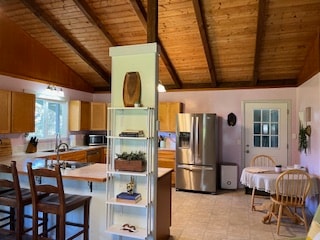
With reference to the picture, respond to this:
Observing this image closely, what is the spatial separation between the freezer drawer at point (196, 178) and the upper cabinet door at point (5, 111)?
336 centimetres

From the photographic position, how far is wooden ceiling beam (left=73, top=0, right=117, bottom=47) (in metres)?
3.97

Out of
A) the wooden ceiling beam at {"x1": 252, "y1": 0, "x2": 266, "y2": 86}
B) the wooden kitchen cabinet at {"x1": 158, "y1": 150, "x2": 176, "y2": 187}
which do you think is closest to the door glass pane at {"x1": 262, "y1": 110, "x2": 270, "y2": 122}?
the wooden ceiling beam at {"x1": 252, "y1": 0, "x2": 266, "y2": 86}

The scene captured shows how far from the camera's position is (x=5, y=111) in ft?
13.4

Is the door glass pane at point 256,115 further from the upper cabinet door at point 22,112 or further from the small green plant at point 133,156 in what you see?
the upper cabinet door at point 22,112

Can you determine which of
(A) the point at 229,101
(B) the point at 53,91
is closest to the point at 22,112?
(B) the point at 53,91

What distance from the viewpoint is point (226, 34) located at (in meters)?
4.42

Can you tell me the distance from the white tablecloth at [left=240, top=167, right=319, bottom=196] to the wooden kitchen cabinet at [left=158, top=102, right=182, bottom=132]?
2.38 m

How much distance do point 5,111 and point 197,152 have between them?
11.9 ft

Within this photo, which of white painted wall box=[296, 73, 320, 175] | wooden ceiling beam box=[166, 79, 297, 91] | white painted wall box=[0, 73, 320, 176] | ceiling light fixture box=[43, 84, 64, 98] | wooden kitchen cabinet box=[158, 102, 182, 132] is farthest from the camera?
wooden kitchen cabinet box=[158, 102, 182, 132]

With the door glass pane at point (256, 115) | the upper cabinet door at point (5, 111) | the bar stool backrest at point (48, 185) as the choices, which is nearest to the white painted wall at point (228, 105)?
the door glass pane at point (256, 115)

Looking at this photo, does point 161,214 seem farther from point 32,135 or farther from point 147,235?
point 32,135

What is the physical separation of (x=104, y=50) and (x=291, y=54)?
369 centimetres

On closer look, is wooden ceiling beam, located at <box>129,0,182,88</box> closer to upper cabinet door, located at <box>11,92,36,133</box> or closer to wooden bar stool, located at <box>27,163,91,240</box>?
upper cabinet door, located at <box>11,92,36,133</box>

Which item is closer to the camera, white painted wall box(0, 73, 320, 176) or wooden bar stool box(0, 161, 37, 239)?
wooden bar stool box(0, 161, 37, 239)
